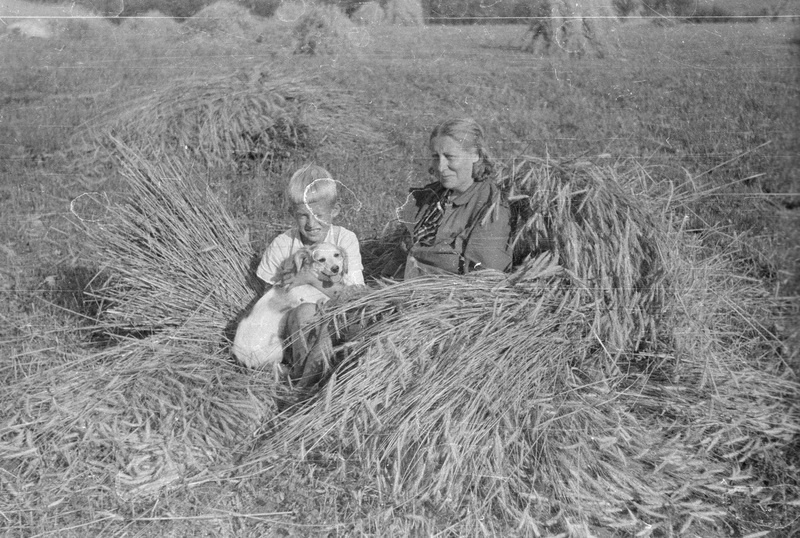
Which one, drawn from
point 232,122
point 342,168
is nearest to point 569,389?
point 342,168

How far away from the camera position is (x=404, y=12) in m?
5.11

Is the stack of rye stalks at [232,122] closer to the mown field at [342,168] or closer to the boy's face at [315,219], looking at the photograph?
the mown field at [342,168]

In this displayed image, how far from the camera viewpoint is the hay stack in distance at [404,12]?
4.98 m

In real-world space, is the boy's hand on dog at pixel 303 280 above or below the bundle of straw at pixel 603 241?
below

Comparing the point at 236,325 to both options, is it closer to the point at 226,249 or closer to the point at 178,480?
the point at 226,249

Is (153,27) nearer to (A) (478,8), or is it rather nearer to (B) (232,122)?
(B) (232,122)

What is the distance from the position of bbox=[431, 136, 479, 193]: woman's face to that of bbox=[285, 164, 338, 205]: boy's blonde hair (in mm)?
502

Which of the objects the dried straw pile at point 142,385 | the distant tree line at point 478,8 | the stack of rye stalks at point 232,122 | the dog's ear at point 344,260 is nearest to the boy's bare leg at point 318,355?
the dried straw pile at point 142,385

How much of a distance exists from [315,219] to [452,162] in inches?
27.1

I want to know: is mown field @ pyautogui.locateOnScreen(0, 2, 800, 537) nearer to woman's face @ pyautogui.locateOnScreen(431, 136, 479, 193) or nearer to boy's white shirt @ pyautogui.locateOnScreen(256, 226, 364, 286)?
boy's white shirt @ pyautogui.locateOnScreen(256, 226, 364, 286)

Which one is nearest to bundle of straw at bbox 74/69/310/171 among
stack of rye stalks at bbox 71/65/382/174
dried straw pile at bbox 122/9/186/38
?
stack of rye stalks at bbox 71/65/382/174

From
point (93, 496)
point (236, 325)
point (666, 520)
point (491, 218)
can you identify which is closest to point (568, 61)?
point (491, 218)

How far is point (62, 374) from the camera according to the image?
3502mm

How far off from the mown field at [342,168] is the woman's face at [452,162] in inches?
23.4
